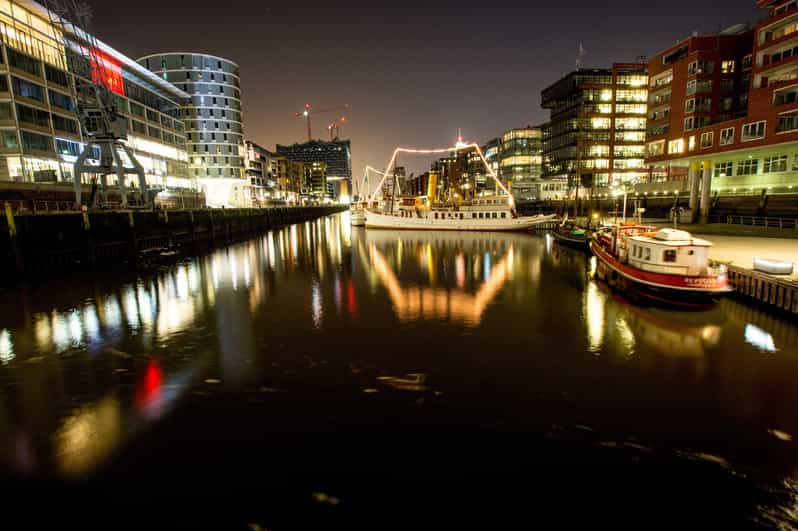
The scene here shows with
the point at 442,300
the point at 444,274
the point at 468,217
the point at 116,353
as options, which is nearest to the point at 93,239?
the point at 116,353

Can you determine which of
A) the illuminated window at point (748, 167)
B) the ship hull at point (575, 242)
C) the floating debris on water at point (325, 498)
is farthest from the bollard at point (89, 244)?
the illuminated window at point (748, 167)

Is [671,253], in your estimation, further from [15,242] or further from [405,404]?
[15,242]

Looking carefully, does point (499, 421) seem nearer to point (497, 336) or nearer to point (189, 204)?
point (497, 336)

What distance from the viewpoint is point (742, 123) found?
42.8m

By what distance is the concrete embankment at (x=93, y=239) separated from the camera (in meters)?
26.3

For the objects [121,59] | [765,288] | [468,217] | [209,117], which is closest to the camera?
[765,288]

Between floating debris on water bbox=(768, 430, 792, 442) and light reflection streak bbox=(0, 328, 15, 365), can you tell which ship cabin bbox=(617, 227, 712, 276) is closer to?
floating debris on water bbox=(768, 430, 792, 442)

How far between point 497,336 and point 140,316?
1647cm

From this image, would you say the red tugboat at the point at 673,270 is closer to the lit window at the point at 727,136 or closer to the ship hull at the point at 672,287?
the ship hull at the point at 672,287

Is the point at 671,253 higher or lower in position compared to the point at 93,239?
lower

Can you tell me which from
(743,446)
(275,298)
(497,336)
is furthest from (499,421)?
(275,298)

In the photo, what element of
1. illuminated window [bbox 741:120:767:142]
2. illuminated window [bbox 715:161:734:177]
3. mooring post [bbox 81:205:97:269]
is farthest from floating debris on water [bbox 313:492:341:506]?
illuminated window [bbox 715:161:734:177]

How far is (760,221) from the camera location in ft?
132

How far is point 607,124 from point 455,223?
55256 millimetres
